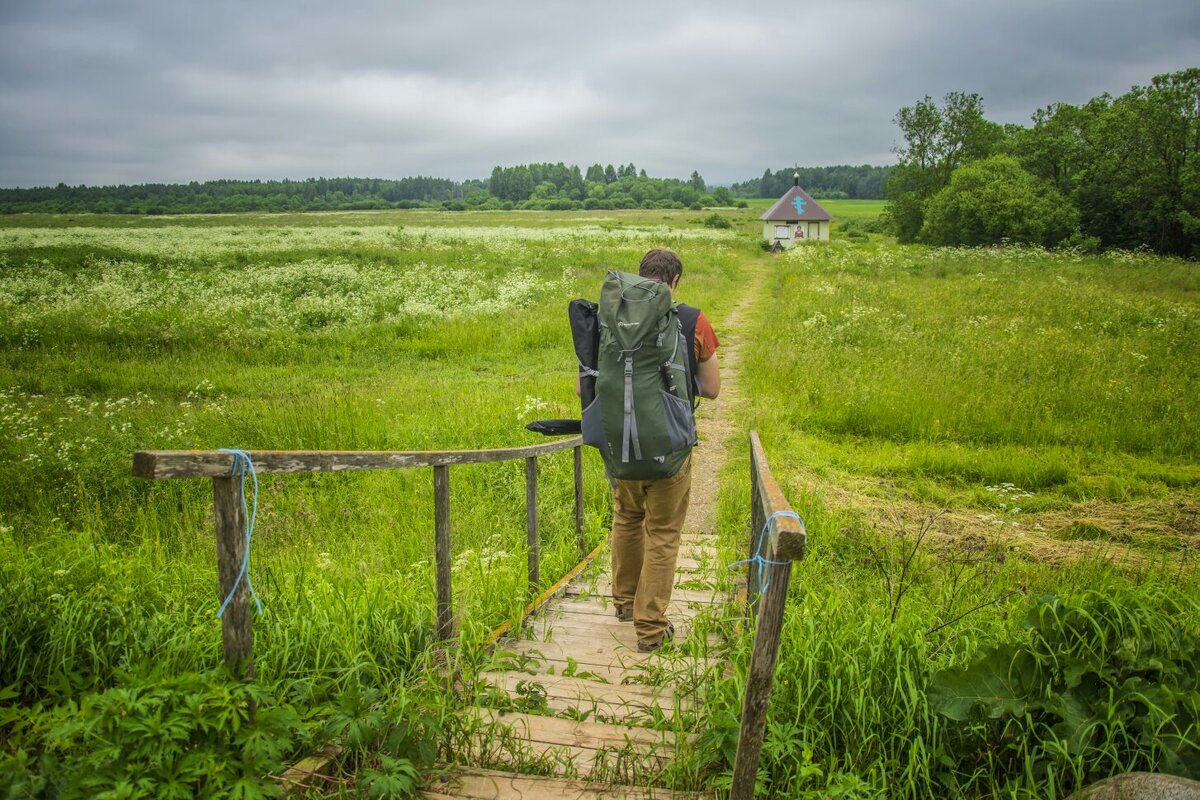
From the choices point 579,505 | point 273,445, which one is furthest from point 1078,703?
point 273,445

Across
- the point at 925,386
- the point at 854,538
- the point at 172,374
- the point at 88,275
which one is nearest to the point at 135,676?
the point at 854,538

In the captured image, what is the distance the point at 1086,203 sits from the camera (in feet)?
131

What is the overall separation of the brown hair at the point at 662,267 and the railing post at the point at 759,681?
1.75 m

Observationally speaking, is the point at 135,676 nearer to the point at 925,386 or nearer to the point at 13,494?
the point at 13,494

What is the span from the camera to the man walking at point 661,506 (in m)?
3.53

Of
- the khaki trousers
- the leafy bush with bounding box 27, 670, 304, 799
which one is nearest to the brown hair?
the khaki trousers

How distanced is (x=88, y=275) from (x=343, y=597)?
928 inches

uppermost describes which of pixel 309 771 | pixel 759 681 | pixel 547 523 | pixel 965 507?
pixel 759 681

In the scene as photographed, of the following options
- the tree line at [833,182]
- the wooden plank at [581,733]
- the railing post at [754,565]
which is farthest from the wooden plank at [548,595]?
the tree line at [833,182]

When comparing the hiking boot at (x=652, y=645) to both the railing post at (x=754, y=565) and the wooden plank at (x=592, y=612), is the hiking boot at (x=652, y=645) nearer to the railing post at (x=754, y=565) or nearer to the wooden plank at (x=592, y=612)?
the wooden plank at (x=592, y=612)

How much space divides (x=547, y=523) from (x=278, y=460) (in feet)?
13.6

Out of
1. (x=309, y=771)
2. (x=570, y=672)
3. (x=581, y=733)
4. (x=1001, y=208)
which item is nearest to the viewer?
(x=309, y=771)

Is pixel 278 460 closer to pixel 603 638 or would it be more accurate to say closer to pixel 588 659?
pixel 588 659

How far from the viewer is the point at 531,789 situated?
96.8 inches
